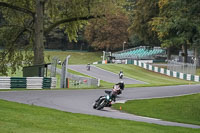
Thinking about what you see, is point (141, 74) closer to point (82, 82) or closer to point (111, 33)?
point (82, 82)

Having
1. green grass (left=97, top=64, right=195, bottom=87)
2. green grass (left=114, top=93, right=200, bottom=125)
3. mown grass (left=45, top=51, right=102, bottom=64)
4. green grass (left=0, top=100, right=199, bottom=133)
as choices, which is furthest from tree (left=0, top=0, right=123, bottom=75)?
mown grass (left=45, top=51, right=102, bottom=64)

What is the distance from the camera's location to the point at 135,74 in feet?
198

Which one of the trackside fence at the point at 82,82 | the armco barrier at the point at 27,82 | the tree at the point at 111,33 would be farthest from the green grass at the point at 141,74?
the tree at the point at 111,33

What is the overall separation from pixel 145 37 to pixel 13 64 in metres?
41.0

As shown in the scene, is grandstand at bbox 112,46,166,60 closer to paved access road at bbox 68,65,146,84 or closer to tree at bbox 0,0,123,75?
paved access road at bbox 68,65,146,84

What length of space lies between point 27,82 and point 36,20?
7.35 metres

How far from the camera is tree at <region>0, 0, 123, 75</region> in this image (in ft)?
110

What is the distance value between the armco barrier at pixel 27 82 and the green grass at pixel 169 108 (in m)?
7.98

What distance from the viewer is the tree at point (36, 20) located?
110 feet

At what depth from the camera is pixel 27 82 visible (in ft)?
92.8

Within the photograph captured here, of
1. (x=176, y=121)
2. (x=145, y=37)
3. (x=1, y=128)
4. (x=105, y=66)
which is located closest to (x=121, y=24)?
(x=145, y=37)

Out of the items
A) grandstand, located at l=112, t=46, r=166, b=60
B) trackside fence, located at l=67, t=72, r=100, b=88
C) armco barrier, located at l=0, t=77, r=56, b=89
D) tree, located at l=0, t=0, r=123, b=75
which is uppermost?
tree, located at l=0, t=0, r=123, b=75

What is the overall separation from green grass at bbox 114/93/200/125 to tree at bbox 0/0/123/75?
36.0 feet

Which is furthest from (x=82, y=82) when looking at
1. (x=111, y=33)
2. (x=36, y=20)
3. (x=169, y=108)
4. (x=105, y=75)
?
(x=111, y=33)
